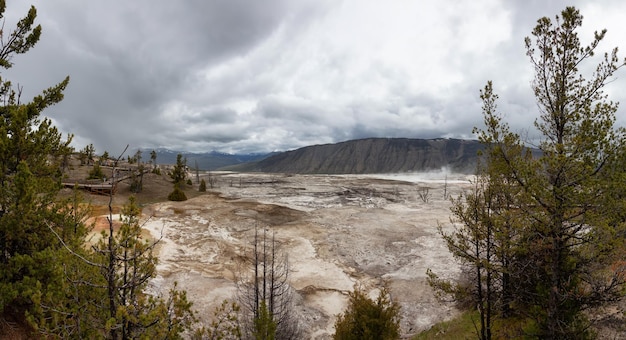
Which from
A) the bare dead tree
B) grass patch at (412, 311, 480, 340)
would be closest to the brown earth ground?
the bare dead tree

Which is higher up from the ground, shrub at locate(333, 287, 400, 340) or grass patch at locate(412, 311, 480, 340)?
shrub at locate(333, 287, 400, 340)

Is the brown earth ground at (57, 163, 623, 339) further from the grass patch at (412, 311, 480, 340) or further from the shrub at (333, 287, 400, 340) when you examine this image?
the shrub at (333, 287, 400, 340)

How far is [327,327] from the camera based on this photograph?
2125cm

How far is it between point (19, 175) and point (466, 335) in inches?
893

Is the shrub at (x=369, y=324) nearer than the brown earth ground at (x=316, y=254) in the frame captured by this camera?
Yes

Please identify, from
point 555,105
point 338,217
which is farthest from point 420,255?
point 555,105

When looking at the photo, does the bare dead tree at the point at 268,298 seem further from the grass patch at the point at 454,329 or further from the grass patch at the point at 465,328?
the grass patch at the point at 465,328

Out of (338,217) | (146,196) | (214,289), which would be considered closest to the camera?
(214,289)

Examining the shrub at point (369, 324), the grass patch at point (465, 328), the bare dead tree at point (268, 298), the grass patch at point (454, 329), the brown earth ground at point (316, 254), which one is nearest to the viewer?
the shrub at point (369, 324)

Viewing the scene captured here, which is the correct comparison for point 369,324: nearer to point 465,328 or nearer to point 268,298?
point 268,298

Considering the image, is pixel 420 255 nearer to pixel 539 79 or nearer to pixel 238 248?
pixel 238 248

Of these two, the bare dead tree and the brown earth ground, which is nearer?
the bare dead tree

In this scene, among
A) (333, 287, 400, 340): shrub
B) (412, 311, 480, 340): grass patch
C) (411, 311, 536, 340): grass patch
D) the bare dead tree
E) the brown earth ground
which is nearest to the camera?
(333, 287, 400, 340): shrub

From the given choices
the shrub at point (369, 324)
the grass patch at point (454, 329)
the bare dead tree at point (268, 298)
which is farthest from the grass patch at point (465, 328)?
the bare dead tree at point (268, 298)
